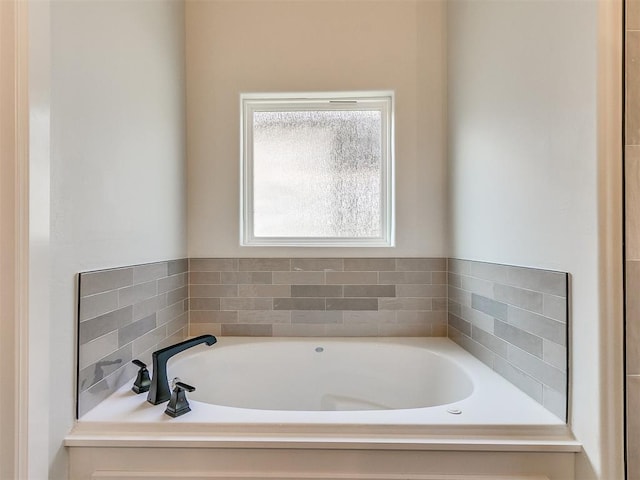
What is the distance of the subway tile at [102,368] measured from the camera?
103 cm

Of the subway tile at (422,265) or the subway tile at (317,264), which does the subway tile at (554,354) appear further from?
the subway tile at (317,264)

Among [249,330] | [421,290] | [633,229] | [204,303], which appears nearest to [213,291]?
[204,303]

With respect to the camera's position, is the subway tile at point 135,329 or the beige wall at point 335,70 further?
the beige wall at point 335,70

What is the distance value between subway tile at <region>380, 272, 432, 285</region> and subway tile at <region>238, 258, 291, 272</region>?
0.55 metres

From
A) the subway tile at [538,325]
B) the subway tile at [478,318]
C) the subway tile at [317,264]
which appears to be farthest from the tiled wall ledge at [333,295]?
the subway tile at [538,325]

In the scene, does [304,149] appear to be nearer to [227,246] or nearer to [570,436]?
[227,246]

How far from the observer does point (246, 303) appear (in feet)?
6.19

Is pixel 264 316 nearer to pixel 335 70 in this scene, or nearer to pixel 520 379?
pixel 520 379

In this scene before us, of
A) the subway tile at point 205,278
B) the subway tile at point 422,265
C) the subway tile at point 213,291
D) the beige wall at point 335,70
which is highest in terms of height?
the beige wall at point 335,70

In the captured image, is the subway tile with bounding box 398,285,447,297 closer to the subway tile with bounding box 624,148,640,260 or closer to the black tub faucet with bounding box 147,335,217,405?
the subway tile with bounding box 624,148,640,260

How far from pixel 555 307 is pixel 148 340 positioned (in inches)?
61.9

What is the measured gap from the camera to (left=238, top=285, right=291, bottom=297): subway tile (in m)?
1.88

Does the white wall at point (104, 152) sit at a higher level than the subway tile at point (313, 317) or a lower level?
higher

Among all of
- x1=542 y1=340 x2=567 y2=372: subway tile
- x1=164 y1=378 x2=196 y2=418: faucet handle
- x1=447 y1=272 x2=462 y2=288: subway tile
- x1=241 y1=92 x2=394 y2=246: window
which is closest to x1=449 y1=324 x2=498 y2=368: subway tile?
x1=447 y1=272 x2=462 y2=288: subway tile
